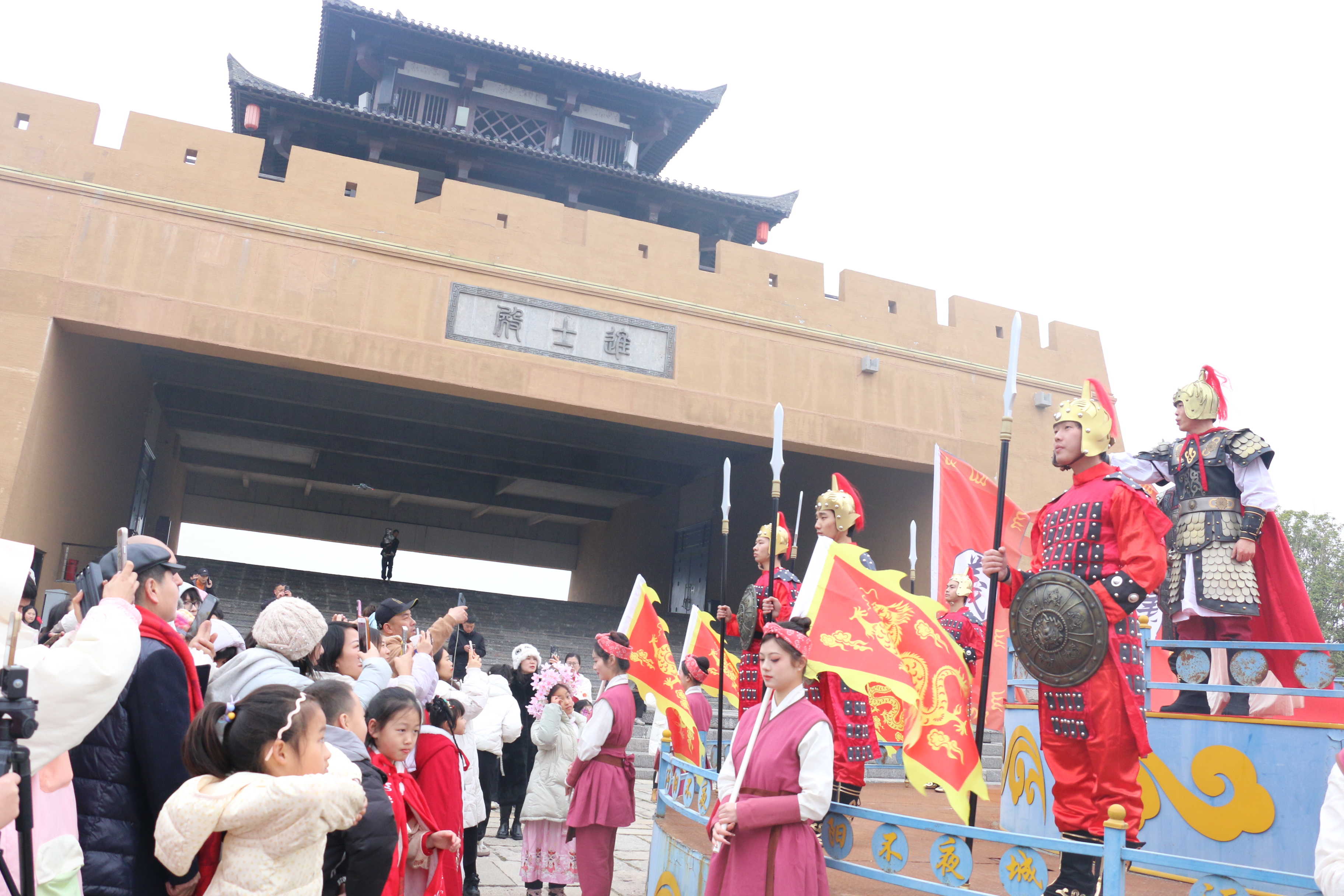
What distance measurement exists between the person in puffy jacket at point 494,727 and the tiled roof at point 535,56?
1483 cm

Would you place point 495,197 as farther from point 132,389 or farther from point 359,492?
point 359,492

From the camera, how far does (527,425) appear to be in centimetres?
1677

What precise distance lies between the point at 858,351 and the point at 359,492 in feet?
52.1

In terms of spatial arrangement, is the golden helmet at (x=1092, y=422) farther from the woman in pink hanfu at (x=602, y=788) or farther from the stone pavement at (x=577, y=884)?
the stone pavement at (x=577, y=884)

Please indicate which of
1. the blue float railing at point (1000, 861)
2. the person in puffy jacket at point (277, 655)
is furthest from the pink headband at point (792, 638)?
Answer: the person in puffy jacket at point (277, 655)

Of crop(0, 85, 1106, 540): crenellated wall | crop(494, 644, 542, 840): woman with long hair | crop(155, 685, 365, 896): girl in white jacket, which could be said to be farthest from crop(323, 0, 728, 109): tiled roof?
crop(155, 685, 365, 896): girl in white jacket

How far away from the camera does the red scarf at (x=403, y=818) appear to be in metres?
3.18

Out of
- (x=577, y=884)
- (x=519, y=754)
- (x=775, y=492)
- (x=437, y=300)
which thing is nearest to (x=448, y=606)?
(x=437, y=300)

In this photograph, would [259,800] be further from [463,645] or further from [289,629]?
[463,645]

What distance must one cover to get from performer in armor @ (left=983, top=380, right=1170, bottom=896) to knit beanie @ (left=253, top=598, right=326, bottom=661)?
95.3 inches

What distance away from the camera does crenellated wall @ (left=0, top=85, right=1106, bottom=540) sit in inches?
448

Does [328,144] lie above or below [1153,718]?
above

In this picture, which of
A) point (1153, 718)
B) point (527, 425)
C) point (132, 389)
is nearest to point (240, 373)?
point (132, 389)

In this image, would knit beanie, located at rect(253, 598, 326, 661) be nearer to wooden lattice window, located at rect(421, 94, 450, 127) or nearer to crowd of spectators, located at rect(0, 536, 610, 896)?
crowd of spectators, located at rect(0, 536, 610, 896)
